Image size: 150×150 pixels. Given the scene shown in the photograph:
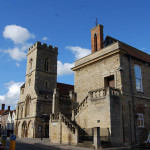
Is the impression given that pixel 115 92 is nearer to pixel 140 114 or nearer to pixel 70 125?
pixel 140 114

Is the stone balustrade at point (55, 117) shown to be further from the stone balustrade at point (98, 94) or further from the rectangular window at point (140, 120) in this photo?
the rectangular window at point (140, 120)

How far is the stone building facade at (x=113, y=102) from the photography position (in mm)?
15625

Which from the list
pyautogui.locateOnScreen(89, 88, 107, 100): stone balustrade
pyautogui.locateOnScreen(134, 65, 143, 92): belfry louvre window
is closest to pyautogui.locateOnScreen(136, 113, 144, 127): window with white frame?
pyautogui.locateOnScreen(134, 65, 143, 92): belfry louvre window

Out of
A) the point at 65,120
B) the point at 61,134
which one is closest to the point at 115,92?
the point at 65,120

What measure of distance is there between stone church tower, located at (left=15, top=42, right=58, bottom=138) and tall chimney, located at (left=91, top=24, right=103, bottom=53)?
14457 mm

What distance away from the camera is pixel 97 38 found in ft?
72.7

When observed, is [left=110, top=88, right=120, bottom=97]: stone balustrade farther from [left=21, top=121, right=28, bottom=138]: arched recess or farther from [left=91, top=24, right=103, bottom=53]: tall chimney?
[left=21, top=121, right=28, bottom=138]: arched recess

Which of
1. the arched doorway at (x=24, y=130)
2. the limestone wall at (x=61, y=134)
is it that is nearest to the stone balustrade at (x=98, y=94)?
the limestone wall at (x=61, y=134)

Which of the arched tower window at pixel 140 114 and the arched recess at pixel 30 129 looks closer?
the arched tower window at pixel 140 114

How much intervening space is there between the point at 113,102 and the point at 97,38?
370 inches

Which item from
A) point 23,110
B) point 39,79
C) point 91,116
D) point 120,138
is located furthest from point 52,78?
point 120,138

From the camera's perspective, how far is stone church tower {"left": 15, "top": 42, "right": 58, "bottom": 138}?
31539mm

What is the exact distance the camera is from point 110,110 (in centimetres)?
1530

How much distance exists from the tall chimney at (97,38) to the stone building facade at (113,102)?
13 centimetres
